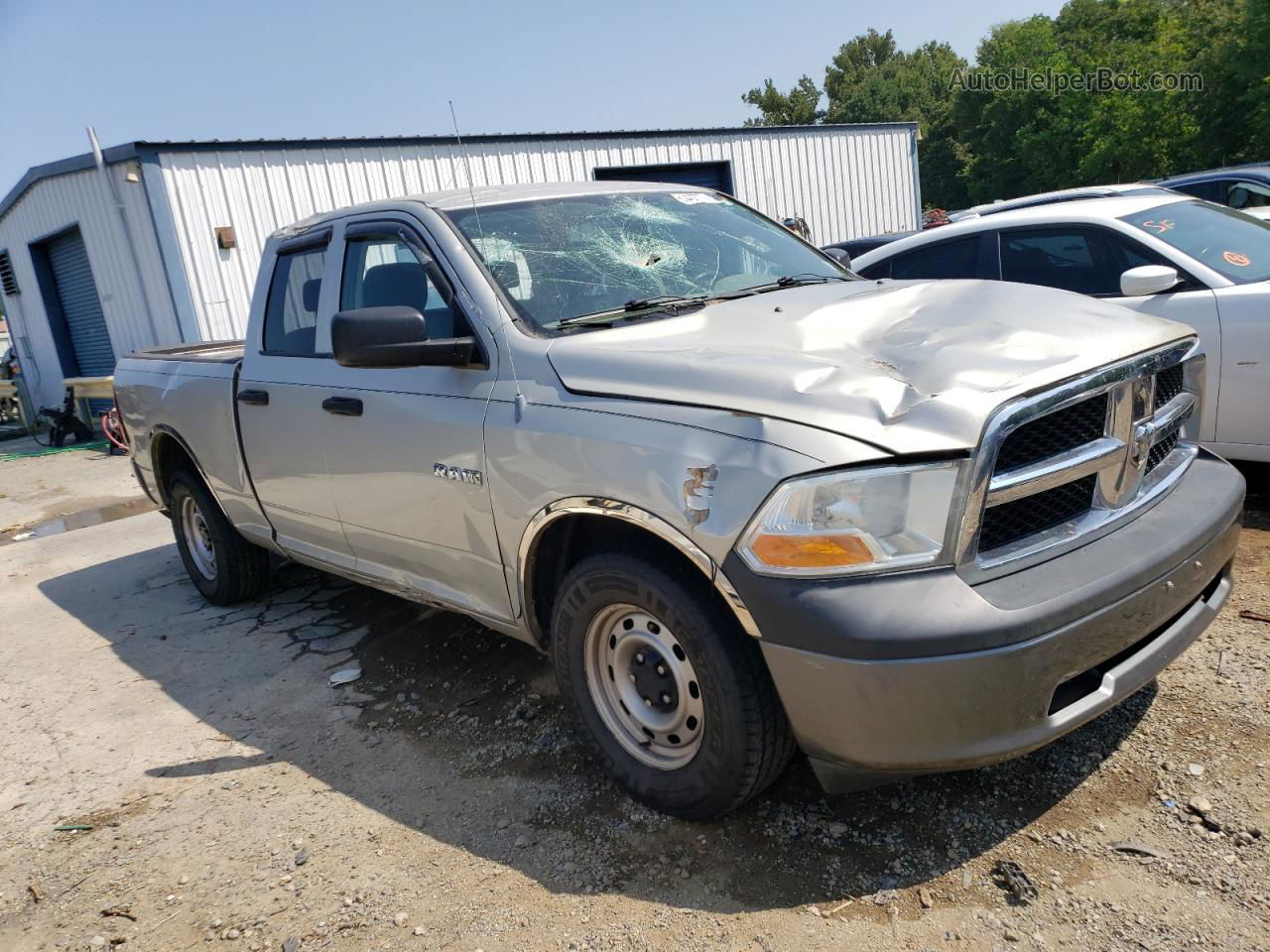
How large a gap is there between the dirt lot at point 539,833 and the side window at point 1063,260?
1680mm

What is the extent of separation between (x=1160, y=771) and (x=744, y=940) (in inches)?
53.7

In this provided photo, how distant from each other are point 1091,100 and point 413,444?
46.2m

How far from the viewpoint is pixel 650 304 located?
3172 mm

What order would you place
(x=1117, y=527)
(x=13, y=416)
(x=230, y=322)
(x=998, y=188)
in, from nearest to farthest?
1. (x=1117, y=527)
2. (x=230, y=322)
3. (x=13, y=416)
4. (x=998, y=188)

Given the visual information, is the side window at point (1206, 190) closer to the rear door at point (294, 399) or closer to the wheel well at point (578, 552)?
the rear door at point (294, 399)

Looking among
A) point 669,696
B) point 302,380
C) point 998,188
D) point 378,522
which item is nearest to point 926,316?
point 669,696

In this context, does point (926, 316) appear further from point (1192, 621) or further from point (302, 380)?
point (302, 380)

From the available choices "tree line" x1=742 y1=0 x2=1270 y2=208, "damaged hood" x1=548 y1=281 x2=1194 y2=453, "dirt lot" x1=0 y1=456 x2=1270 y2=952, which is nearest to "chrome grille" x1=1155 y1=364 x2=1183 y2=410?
"damaged hood" x1=548 y1=281 x2=1194 y2=453

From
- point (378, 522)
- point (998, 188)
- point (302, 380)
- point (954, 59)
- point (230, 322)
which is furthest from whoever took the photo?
point (954, 59)

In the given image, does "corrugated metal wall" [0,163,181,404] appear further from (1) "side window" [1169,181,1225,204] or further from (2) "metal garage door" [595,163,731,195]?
(1) "side window" [1169,181,1225,204]

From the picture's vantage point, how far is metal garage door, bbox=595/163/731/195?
15.9 meters

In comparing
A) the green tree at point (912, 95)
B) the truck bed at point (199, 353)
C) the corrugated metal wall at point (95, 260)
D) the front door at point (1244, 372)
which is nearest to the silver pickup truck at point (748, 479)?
the truck bed at point (199, 353)

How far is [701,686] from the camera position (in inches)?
97.7

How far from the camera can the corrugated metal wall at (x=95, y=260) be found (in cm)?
1217
